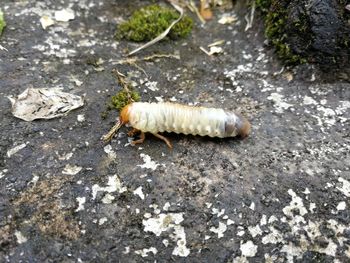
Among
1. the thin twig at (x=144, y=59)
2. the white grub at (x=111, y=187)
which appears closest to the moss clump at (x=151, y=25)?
the thin twig at (x=144, y=59)

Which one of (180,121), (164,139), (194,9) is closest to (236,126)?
(180,121)

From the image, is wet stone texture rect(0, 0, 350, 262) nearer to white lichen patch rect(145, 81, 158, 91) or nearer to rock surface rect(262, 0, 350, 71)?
white lichen patch rect(145, 81, 158, 91)

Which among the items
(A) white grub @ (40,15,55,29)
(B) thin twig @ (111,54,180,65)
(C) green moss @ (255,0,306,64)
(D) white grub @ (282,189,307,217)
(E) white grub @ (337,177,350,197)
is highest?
(C) green moss @ (255,0,306,64)

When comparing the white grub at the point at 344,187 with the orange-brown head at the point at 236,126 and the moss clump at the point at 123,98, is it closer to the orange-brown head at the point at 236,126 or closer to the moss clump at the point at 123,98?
the orange-brown head at the point at 236,126

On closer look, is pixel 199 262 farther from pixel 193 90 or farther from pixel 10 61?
pixel 10 61

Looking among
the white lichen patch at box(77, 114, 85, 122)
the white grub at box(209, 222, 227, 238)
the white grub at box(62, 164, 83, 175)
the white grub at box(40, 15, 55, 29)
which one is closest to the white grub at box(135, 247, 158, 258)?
the white grub at box(209, 222, 227, 238)
